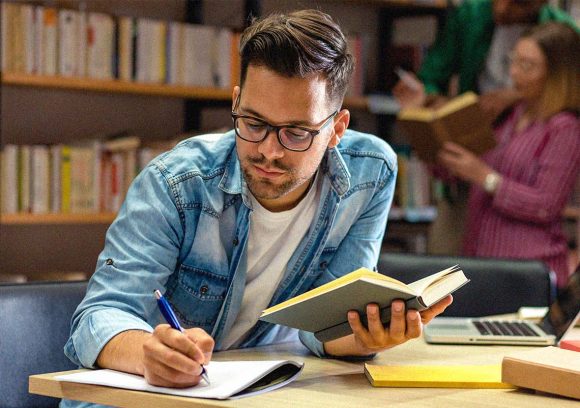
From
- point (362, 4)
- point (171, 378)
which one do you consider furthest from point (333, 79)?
point (362, 4)

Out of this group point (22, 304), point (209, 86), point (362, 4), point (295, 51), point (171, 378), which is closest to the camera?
point (171, 378)

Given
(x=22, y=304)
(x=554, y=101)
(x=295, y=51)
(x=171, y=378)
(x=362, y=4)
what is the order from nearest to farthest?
(x=171, y=378)
(x=295, y=51)
(x=22, y=304)
(x=554, y=101)
(x=362, y=4)

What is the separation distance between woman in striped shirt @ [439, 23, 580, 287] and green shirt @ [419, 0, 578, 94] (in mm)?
336

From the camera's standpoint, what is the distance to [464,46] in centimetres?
378

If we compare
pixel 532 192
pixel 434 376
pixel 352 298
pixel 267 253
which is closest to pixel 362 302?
pixel 352 298

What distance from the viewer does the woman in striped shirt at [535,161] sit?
3.25 metres

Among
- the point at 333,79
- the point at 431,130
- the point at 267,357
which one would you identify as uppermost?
the point at 333,79

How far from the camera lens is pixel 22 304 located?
5.82 ft

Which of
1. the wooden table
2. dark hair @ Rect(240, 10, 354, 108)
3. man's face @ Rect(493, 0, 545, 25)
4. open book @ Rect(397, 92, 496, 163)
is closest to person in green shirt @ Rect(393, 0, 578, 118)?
man's face @ Rect(493, 0, 545, 25)

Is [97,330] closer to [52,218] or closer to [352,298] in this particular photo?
[352,298]

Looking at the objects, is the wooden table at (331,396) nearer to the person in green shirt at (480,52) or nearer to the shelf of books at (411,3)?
the person in green shirt at (480,52)

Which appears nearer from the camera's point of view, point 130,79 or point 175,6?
point 130,79

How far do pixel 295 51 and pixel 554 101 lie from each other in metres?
1.90

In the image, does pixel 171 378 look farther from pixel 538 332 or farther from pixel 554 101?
pixel 554 101
